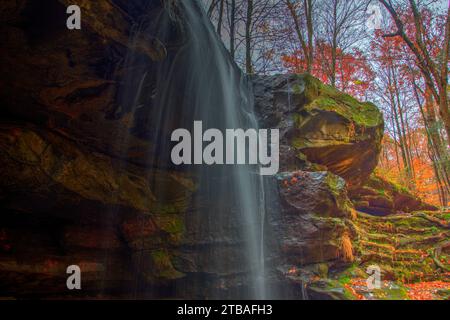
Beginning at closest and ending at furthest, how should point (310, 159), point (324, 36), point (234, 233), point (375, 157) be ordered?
point (234, 233) < point (310, 159) < point (375, 157) < point (324, 36)

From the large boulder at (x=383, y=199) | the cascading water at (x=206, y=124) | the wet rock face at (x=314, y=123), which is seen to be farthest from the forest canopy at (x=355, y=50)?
the cascading water at (x=206, y=124)

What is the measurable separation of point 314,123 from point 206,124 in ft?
12.3

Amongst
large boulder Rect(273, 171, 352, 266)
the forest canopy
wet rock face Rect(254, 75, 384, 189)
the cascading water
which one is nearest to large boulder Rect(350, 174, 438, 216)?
the forest canopy

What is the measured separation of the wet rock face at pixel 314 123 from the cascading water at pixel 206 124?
4.36 feet

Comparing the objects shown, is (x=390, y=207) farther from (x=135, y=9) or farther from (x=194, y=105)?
(x=135, y=9)

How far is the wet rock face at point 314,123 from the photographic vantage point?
7.64 m

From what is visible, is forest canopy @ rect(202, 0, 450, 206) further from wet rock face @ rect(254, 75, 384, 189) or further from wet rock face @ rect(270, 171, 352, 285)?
wet rock face @ rect(270, 171, 352, 285)

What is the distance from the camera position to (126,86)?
4.11 meters

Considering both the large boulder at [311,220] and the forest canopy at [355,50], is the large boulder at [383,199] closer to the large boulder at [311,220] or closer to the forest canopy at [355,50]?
the forest canopy at [355,50]

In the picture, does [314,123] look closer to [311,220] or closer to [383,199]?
[311,220]

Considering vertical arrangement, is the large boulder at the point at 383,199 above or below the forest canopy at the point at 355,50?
below

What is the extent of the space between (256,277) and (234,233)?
93 centimetres

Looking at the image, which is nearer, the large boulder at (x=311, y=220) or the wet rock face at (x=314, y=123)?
the large boulder at (x=311, y=220)

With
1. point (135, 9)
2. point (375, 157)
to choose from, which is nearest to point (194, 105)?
point (135, 9)
